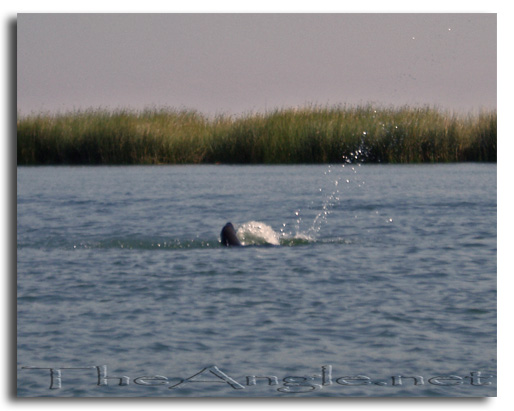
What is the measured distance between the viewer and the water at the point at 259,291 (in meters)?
5.83

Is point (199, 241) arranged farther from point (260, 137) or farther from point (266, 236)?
point (260, 137)

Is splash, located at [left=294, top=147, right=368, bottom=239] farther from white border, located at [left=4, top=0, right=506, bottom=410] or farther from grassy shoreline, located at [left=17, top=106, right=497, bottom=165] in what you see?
white border, located at [left=4, top=0, right=506, bottom=410]

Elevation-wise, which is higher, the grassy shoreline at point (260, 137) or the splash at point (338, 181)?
the grassy shoreline at point (260, 137)

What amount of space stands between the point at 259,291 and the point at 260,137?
16.9 feet

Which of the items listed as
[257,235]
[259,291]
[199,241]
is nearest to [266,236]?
[257,235]

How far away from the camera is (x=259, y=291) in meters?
Answer: 7.02

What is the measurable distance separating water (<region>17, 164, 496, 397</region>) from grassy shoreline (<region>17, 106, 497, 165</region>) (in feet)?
0.84

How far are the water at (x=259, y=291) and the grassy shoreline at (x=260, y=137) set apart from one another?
25 centimetres

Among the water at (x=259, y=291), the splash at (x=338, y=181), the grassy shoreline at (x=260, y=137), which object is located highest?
the grassy shoreline at (x=260, y=137)

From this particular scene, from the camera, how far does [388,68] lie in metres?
7.34

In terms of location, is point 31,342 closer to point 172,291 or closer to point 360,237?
point 172,291
